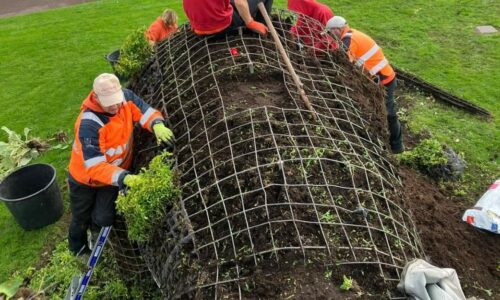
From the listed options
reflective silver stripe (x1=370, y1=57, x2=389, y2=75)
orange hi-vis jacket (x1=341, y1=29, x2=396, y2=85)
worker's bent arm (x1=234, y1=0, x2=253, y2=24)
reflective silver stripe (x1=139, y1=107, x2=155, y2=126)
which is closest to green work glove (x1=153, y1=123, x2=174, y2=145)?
reflective silver stripe (x1=139, y1=107, x2=155, y2=126)

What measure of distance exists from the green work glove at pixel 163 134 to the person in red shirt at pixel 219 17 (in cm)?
141

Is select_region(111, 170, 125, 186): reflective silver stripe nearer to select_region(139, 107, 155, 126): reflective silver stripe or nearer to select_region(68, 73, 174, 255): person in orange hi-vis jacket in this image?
select_region(68, 73, 174, 255): person in orange hi-vis jacket

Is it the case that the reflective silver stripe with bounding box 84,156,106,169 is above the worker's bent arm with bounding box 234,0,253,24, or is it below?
below

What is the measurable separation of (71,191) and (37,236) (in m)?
1.98

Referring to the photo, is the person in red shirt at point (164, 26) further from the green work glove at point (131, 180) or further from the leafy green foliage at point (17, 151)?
the green work glove at point (131, 180)

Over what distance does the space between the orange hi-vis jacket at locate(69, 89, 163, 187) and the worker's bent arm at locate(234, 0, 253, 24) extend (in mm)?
1461

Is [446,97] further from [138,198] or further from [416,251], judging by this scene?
[138,198]

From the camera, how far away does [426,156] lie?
6.29 m

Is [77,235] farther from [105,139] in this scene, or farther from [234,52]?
[234,52]

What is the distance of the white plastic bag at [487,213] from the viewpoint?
5.16 meters

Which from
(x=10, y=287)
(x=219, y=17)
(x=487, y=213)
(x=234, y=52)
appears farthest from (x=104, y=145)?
(x=487, y=213)

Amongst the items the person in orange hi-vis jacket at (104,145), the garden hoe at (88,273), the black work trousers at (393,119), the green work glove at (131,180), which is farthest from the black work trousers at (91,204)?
the black work trousers at (393,119)

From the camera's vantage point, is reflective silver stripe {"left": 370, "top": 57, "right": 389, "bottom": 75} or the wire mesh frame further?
reflective silver stripe {"left": 370, "top": 57, "right": 389, "bottom": 75}

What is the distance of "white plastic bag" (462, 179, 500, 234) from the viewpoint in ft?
16.9
